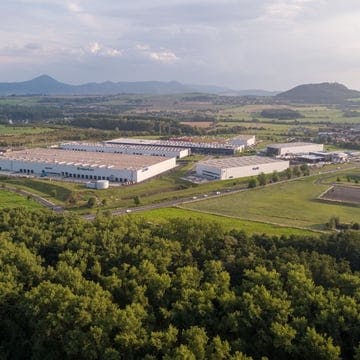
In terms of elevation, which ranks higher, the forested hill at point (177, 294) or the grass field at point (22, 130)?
the grass field at point (22, 130)

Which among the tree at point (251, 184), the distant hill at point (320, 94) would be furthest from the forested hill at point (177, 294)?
the distant hill at point (320, 94)

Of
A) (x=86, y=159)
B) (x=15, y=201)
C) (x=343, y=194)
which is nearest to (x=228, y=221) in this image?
(x=343, y=194)

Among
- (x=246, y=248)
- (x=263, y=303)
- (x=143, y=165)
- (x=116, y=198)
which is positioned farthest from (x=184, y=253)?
(x=143, y=165)

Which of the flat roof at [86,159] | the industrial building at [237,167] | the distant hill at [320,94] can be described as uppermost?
the distant hill at [320,94]

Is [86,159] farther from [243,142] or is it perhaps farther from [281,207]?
[243,142]

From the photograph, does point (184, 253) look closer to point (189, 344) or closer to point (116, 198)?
point (189, 344)

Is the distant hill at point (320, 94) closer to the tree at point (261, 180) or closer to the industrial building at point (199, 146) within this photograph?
the industrial building at point (199, 146)

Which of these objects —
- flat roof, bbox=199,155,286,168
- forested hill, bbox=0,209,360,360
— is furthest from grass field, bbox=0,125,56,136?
forested hill, bbox=0,209,360,360
